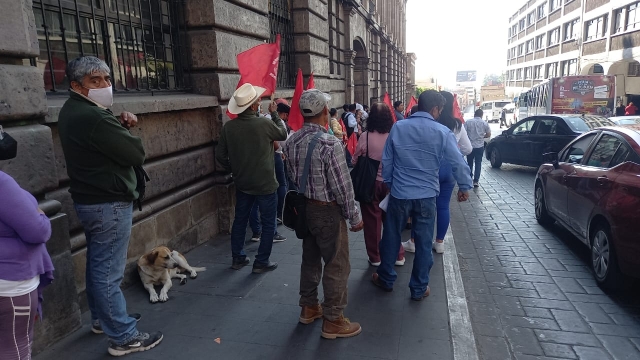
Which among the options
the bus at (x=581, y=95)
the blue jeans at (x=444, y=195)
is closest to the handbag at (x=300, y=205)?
Answer: the blue jeans at (x=444, y=195)

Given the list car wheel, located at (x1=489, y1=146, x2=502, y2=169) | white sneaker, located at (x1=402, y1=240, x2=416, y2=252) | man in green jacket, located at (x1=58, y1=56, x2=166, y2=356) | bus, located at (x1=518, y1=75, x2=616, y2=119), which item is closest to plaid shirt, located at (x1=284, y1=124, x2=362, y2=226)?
man in green jacket, located at (x1=58, y1=56, x2=166, y2=356)

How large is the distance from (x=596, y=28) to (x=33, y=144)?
126 feet

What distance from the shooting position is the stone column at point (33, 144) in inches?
120

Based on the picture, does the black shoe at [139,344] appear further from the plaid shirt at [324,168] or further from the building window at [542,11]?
the building window at [542,11]

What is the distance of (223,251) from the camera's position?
219 inches

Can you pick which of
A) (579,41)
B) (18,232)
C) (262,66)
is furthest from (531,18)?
(18,232)

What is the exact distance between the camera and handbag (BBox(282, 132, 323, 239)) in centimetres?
329

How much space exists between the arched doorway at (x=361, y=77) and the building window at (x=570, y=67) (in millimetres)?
26787

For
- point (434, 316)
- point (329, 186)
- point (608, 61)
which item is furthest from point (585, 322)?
point (608, 61)

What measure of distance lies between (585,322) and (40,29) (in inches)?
221

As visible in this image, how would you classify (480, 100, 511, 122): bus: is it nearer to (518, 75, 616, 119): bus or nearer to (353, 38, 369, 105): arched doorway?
(518, 75, 616, 119): bus

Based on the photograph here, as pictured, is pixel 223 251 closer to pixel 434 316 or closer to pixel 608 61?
pixel 434 316

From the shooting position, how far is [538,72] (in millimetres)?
52094

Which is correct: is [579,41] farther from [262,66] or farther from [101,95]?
[101,95]
